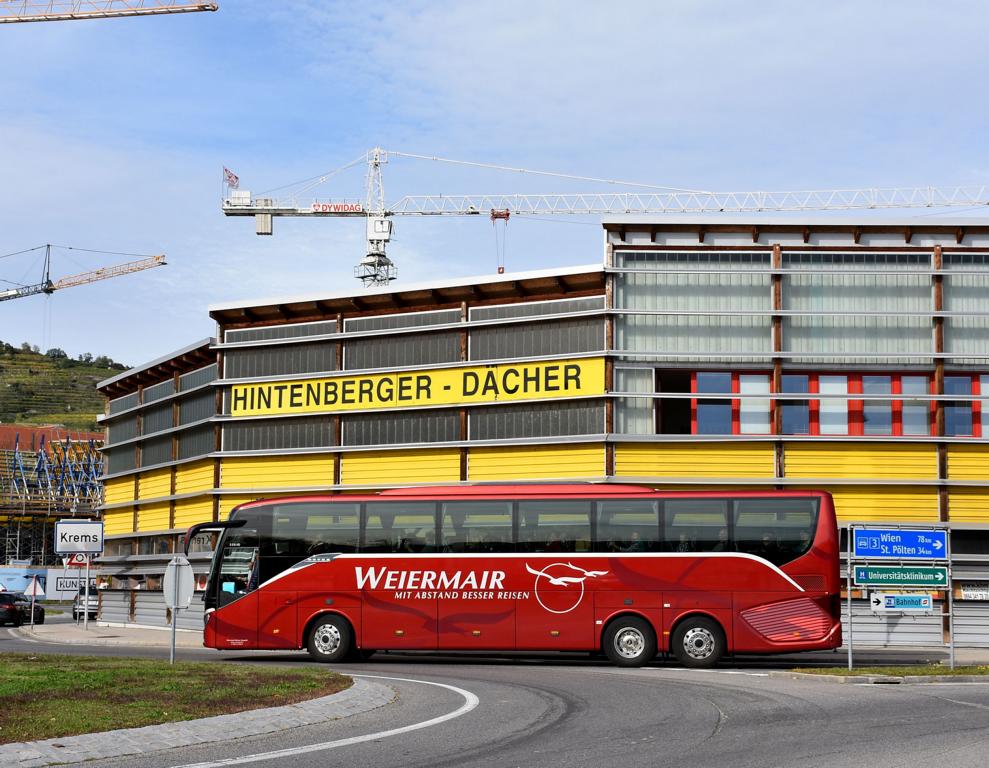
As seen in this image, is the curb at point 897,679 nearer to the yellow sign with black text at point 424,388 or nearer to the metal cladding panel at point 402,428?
the yellow sign with black text at point 424,388

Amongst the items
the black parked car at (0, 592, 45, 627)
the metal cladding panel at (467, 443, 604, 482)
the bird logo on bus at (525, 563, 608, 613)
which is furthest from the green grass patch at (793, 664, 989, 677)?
the black parked car at (0, 592, 45, 627)

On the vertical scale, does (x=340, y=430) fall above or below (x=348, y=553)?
above

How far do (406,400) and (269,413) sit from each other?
216 inches

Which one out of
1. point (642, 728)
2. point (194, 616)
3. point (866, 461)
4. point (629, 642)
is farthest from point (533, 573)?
point (194, 616)

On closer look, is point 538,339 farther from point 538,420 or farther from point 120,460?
point 120,460

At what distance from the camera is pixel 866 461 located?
36875mm

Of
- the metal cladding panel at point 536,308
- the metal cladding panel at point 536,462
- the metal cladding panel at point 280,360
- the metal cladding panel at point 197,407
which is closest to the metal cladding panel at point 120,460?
the metal cladding panel at point 197,407

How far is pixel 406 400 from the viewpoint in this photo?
41312mm

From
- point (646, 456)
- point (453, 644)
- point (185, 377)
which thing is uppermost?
point (185, 377)

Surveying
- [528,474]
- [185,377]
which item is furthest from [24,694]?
[185,377]

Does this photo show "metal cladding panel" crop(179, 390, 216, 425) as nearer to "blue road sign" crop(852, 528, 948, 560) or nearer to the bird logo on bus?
the bird logo on bus

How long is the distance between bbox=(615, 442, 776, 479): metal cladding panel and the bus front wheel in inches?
482

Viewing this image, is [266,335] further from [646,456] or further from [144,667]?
[144,667]

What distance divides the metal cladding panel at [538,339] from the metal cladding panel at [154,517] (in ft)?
52.0
